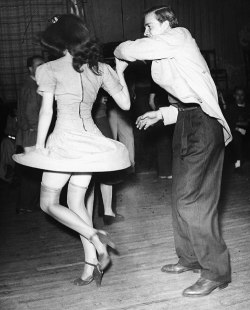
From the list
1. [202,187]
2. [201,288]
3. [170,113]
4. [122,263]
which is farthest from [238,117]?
[201,288]

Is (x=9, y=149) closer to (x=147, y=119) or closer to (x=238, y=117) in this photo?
(x=238, y=117)

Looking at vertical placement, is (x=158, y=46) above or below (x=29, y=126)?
above

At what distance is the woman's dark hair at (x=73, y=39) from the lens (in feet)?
7.79

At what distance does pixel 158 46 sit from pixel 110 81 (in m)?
0.35

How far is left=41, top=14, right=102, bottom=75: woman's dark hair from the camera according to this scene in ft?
7.79

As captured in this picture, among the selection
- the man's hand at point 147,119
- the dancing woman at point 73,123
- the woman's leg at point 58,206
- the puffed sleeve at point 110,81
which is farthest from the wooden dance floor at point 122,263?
the puffed sleeve at point 110,81

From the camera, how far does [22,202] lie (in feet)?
14.9

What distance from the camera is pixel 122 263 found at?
3.02 metres

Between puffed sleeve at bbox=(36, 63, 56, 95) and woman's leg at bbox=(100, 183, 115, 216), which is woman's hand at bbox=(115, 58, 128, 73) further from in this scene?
woman's leg at bbox=(100, 183, 115, 216)

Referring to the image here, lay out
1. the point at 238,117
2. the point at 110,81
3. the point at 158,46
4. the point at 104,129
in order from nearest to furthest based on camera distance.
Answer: the point at 158,46
the point at 110,81
the point at 104,129
the point at 238,117

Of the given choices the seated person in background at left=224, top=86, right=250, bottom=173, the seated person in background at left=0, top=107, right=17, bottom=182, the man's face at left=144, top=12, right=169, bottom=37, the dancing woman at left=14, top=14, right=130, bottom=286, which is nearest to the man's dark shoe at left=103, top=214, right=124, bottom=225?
the dancing woman at left=14, top=14, right=130, bottom=286

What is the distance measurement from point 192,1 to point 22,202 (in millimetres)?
8612

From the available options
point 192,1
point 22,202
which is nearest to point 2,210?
point 22,202

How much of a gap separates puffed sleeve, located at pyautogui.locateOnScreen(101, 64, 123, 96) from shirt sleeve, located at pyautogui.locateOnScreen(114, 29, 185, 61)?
201mm
